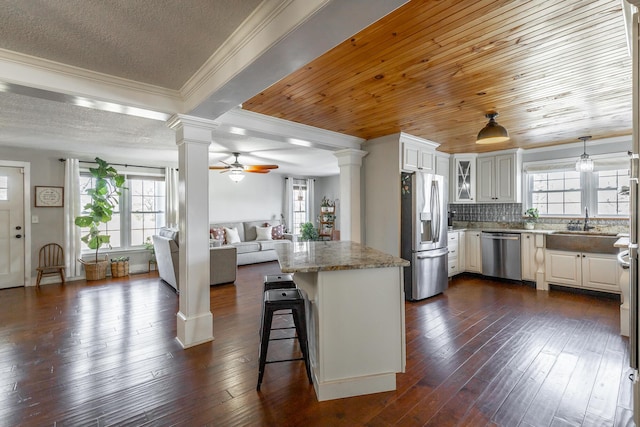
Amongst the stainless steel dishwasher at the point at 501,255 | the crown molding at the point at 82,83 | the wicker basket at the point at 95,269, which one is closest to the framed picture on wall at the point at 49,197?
the wicker basket at the point at 95,269

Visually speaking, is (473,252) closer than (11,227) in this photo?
No

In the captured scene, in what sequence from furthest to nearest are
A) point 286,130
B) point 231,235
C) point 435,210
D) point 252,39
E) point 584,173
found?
point 231,235
point 584,173
point 435,210
point 286,130
point 252,39

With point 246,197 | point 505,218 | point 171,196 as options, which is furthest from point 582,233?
point 171,196

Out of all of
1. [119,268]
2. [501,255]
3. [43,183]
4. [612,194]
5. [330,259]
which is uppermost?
[43,183]

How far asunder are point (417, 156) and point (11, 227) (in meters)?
6.68

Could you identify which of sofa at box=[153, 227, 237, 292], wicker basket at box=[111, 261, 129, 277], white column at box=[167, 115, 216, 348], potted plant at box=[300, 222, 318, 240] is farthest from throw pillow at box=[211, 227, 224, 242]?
white column at box=[167, 115, 216, 348]

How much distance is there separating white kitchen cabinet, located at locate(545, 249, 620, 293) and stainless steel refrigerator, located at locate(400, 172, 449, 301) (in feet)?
5.68

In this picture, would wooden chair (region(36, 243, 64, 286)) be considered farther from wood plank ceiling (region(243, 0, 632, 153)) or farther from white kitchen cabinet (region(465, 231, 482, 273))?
white kitchen cabinet (region(465, 231, 482, 273))

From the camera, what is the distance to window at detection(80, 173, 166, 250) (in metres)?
6.08

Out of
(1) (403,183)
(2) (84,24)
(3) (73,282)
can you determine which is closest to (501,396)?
(1) (403,183)

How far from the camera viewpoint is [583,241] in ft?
14.0

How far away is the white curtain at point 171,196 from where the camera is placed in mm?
6449

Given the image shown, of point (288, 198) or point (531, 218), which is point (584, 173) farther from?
point (288, 198)

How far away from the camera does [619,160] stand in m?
4.36
